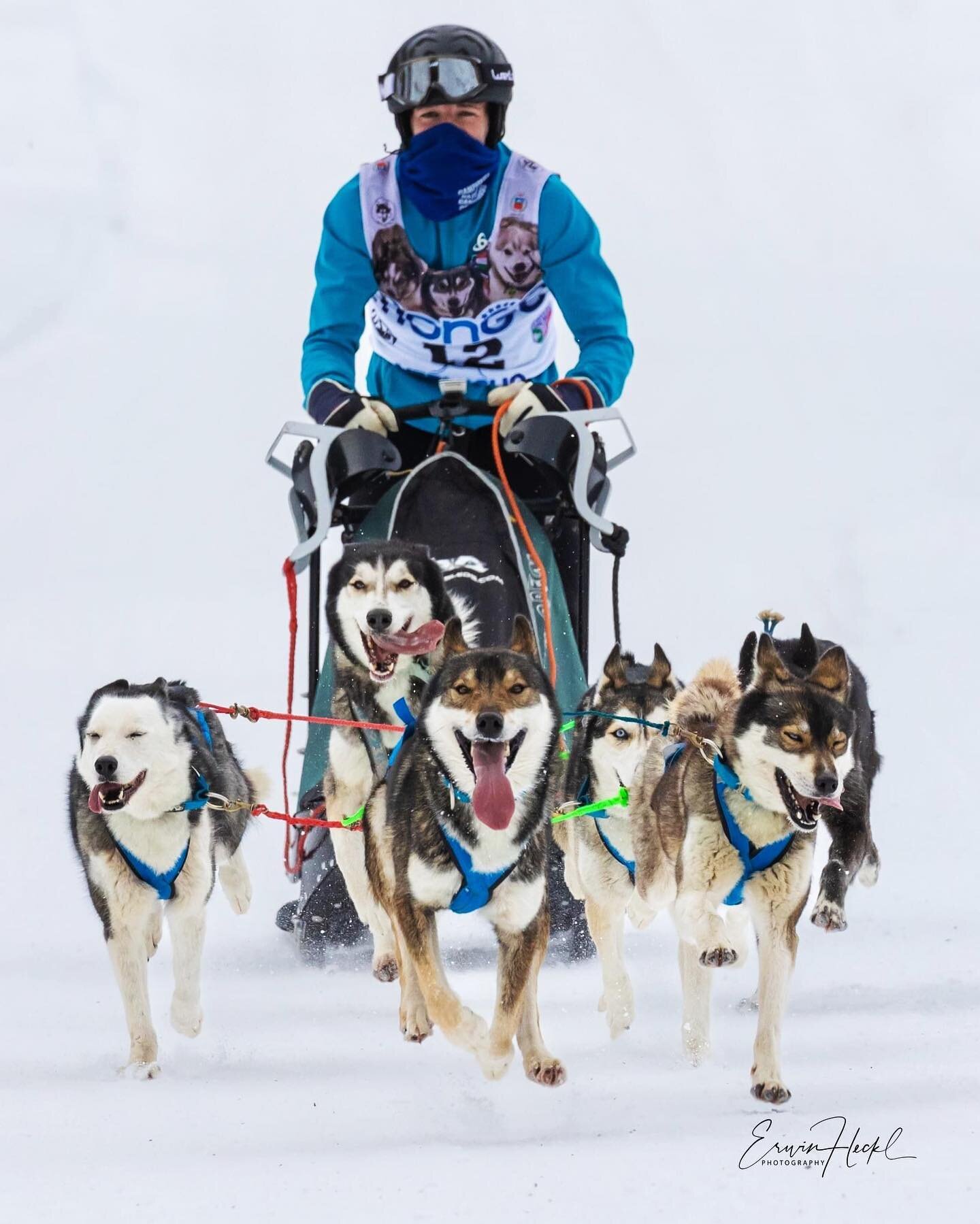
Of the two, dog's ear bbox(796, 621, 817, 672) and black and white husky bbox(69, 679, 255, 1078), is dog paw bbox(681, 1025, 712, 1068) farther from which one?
black and white husky bbox(69, 679, 255, 1078)

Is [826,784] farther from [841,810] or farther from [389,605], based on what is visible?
[389,605]

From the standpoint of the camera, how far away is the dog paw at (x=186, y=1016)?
301cm

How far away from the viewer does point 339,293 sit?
371cm

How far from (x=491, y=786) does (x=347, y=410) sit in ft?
4.03

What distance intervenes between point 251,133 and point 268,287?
1.39 m

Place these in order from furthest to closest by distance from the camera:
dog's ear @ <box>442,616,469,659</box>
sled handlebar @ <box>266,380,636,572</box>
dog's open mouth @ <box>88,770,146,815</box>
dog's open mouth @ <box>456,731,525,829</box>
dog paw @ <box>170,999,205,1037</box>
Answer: sled handlebar @ <box>266,380,636,572</box>
dog paw @ <box>170,999,205,1037</box>
dog's open mouth @ <box>88,770,146,815</box>
dog's ear @ <box>442,616,469,659</box>
dog's open mouth @ <box>456,731,525,829</box>

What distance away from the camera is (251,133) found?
532 inches

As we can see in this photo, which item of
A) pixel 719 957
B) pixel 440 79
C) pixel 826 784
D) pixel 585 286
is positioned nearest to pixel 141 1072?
pixel 719 957

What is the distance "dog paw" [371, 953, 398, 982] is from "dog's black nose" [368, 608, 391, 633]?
668 mm

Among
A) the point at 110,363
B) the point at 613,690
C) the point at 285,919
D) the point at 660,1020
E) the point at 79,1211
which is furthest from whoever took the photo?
the point at 110,363

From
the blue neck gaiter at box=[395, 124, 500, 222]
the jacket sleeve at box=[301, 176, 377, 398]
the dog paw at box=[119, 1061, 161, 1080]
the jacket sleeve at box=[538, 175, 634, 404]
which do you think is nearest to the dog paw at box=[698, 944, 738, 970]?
the dog paw at box=[119, 1061, 161, 1080]

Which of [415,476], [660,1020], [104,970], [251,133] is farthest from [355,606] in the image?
[251,133]

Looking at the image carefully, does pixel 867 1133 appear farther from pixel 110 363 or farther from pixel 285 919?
pixel 110 363

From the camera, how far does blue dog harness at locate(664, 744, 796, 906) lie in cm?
259
